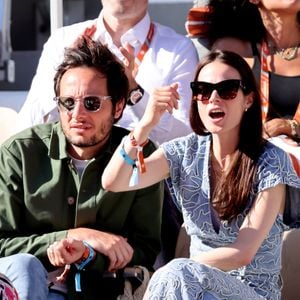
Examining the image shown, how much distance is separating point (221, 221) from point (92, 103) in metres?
0.61

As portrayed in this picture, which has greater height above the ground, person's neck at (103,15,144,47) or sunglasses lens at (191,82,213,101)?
person's neck at (103,15,144,47)

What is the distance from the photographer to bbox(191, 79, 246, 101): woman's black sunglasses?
2.76m

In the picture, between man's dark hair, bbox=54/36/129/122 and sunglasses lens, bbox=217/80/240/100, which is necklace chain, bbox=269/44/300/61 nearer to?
man's dark hair, bbox=54/36/129/122

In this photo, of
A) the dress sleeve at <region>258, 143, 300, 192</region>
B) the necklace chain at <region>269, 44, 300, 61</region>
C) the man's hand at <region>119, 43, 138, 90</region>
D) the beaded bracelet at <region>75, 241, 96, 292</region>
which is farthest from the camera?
the necklace chain at <region>269, 44, 300, 61</region>

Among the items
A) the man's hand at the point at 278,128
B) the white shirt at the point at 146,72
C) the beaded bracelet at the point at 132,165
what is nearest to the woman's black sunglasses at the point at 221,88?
the beaded bracelet at the point at 132,165

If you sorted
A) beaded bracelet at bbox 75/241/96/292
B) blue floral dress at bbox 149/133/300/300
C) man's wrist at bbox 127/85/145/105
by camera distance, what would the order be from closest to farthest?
blue floral dress at bbox 149/133/300/300 → beaded bracelet at bbox 75/241/96/292 → man's wrist at bbox 127/85/145/105

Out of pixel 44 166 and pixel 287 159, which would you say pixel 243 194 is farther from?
pixel 44 166

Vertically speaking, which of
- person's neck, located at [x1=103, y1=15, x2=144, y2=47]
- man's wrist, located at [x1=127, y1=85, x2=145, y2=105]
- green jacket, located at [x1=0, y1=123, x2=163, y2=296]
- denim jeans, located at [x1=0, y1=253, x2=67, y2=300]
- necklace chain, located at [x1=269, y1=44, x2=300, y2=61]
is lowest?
denim jeans, located at [x1=0, y1=253, x2=67, y2=300]

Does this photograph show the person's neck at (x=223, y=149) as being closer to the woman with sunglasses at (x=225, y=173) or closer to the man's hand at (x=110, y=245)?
the woman with sunglasses at (x=225, y=173)

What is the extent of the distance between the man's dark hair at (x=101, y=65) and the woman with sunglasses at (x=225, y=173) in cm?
32

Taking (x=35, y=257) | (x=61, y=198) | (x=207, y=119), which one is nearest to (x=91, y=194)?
(x=61, y=198)

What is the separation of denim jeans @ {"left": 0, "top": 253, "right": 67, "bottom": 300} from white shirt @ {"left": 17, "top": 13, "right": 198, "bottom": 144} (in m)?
1.01

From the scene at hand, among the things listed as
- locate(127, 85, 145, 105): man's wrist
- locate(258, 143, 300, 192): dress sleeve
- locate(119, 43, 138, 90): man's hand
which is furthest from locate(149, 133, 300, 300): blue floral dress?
locate(127, 85, 145, 105): man's wrist

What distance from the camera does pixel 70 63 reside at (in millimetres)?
Result: 3084
